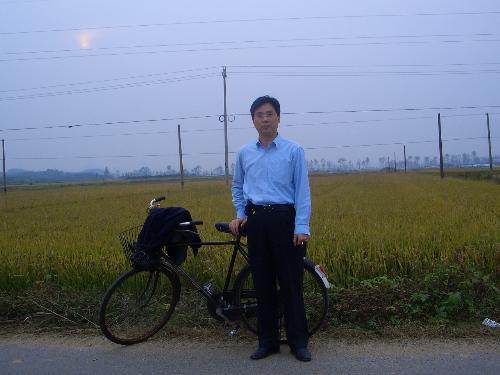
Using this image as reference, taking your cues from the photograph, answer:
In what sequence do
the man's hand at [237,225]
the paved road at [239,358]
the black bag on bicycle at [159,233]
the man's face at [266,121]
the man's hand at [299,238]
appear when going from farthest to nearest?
the black bag on bicycle at [159,233] < the man's hand at [237,225] < the man's face at [266,121] < the man's hand at [299,238] < the paved road at [239,358]

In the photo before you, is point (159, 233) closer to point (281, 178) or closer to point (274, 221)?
point (274, 221)

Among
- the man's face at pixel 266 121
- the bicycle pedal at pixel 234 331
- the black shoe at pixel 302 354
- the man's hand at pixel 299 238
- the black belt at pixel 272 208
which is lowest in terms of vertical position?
the black shoe at pixel 302 354

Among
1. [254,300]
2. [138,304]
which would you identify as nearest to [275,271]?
[254,300]

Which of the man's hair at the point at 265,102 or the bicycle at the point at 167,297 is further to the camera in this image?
the bicycle at the point at 167,297

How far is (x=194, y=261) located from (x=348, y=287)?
1.95 meters

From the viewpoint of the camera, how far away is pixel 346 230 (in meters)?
8.38

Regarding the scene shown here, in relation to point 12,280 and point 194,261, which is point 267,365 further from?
point 12,280

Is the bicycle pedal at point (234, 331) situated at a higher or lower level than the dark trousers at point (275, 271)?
lower

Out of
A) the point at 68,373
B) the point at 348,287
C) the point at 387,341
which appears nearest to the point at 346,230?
the point at 348,287

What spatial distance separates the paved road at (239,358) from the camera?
338 cm

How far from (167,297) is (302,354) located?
1.45m

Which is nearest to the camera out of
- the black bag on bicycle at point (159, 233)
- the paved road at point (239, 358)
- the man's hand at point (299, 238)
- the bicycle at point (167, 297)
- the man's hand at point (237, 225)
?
the paved road at point (239, 358)

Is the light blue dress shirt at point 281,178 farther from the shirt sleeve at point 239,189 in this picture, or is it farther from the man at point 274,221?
the shirt sleeve at point 239,189

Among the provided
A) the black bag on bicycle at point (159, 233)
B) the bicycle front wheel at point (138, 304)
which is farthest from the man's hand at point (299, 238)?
the bicycle front wheel at point (138, 304)
